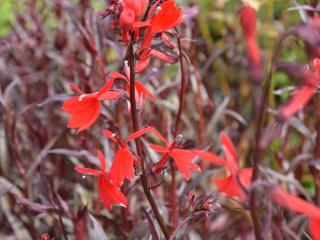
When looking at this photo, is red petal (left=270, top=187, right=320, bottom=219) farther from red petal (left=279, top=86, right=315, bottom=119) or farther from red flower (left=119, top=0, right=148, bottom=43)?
red flower (left=119, top=0, right=148, bottom=43)

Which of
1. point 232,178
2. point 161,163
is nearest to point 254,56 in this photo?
point 232,178

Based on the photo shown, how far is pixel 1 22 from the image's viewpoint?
3.11 m

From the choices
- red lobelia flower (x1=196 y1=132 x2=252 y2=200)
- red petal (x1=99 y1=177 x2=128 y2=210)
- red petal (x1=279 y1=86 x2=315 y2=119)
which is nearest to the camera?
red petal (x1=279 y1=86 x2=315 y2=119)

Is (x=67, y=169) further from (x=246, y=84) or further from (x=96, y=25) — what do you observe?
(x=246, y=84)

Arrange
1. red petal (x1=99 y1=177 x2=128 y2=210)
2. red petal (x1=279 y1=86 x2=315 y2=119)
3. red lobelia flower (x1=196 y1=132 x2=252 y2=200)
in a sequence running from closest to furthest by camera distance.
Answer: red petal (x1=279 y1=86 x2=315 y2=119) < red lobelia flower (x1=196 y1=132 x2=252 y2=200) < red petal (x1=99 y1=177 x2=128 y2=210)

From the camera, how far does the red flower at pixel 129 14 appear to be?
2.83 feet

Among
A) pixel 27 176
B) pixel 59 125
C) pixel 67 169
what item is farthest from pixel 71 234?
pixel 59 125

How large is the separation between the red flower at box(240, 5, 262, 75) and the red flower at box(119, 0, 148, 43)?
215 millimetres

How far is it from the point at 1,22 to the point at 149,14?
2.33 metres

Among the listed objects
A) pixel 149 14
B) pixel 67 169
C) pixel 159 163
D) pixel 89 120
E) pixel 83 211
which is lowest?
pixel 67 169

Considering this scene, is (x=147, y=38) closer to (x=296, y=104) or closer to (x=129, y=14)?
(x=129, y=14)

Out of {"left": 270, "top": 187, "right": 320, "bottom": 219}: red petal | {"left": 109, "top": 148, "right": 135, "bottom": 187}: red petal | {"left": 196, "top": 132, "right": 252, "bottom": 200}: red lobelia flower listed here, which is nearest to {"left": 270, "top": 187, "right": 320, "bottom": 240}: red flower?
{"left": 270, "top": 187, "right": 320, "bottom": 219}: red petal

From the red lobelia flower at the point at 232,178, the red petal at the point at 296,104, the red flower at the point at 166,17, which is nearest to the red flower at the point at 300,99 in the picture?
the red petal at the point at 296,104

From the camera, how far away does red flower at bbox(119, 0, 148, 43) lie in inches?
33.9
